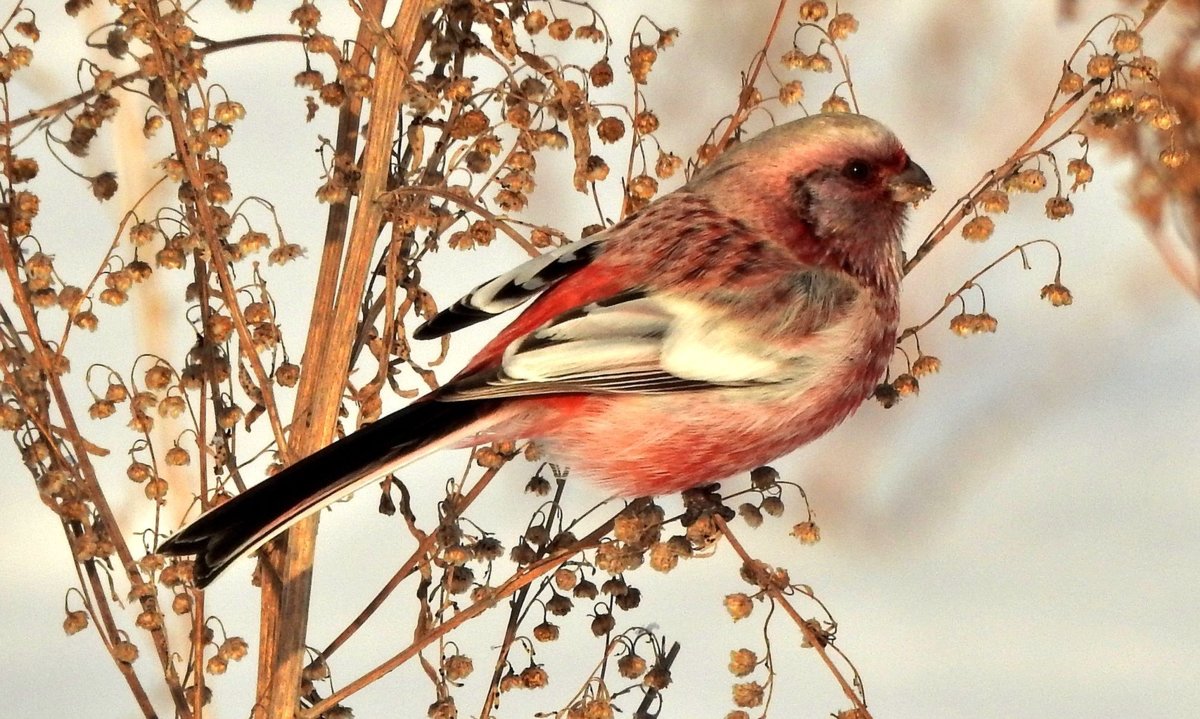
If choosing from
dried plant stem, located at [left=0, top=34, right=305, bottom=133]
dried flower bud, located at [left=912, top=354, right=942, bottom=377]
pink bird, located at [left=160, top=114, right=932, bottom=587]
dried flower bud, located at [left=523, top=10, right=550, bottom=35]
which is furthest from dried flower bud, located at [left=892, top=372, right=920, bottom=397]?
dried plant stem, located at [left=0, top=34, right=305, bottom=133]

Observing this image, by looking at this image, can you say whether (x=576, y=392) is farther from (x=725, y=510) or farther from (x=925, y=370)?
(x=925, y=370)

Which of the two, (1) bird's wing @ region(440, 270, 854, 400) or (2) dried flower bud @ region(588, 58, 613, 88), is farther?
(1) bird's wing @ region(440, 270, 854, 400)

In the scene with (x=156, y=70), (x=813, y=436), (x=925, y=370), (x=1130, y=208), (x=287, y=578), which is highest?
(x=1130, y=208)

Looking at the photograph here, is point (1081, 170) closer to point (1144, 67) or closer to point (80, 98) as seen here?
point (1144, 67)

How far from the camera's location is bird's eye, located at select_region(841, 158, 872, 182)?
1.92 metres

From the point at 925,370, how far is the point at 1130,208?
46.3 inches

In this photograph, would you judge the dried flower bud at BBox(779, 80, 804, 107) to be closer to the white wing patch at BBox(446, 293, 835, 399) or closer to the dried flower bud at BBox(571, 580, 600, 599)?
the white wing patch at BBox(446, 293, 835, 399)

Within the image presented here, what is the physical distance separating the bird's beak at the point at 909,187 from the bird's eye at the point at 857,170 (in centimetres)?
4

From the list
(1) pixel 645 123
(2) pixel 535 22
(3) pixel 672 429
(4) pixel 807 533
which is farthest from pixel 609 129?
(4) pixel 807 533

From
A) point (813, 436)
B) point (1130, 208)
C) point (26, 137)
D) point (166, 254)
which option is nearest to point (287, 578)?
point (166, 254)

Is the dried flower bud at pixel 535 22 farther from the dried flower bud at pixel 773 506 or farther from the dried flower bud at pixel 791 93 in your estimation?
the dried flower bud at pixel 773 506

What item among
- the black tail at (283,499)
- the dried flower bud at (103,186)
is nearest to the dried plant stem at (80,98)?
the dried flower bud at (103,186)

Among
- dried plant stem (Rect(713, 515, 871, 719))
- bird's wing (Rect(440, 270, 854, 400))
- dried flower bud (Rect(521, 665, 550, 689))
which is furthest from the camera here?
bird's wing (Rect(440, 270, 854, 400))

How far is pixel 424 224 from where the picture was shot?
149 centimetres
